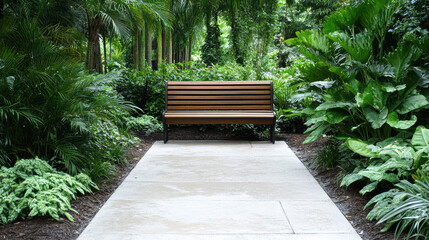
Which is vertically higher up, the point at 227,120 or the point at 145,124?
the point at 227,120

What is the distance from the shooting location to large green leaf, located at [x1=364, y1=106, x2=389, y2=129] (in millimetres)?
4273

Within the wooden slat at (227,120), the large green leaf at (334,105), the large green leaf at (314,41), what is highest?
the large green leaf at (314,41)

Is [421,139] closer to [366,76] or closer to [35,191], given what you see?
[366,76]

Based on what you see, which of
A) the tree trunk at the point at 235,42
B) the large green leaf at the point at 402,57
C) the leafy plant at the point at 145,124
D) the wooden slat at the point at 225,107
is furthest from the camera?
the tree trunk at the point at 235,42

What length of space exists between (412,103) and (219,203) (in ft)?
7.48

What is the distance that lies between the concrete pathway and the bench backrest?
73.3 inches

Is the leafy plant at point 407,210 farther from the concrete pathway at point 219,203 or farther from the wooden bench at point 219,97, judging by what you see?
the wooden bench at point 219,97

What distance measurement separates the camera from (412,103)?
14.2 feet

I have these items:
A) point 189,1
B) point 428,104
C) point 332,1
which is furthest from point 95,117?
point 332,1

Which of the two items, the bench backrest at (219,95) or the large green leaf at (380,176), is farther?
the bench backrest at (219,95)

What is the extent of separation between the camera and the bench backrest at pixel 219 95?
7.78 meters

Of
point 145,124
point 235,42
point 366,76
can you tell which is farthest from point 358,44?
point 235,42

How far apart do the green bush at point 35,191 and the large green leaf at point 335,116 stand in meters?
2.70

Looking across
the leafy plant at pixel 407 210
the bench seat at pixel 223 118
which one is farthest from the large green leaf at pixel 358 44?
the bench seat at pixel 223 118
